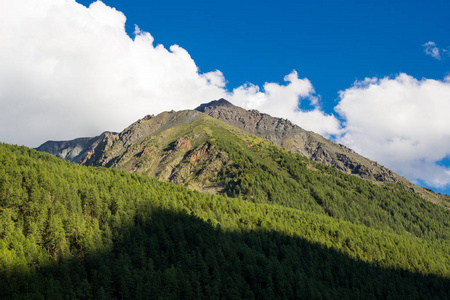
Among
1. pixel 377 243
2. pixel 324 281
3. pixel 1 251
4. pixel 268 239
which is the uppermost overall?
pixel 377 243

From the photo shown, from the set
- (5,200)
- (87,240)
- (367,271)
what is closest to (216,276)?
(87,240)

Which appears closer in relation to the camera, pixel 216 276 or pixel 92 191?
pixel 216 276

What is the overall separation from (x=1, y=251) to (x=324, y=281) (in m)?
125

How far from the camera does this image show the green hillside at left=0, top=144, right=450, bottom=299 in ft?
289

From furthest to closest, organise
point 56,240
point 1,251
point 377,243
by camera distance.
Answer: point 377,243
point 56,240
point 1,251

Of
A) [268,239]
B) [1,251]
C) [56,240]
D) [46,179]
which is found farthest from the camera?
[268,239]

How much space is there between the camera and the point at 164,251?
393 feet

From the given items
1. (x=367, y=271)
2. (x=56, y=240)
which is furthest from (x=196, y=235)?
(x=367, y=271)

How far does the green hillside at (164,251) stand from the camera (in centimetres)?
8812

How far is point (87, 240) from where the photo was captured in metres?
102

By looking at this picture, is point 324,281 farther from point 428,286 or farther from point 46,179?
point 46,179

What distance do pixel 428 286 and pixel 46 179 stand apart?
208716 mm

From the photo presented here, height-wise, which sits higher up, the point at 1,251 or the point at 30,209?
the point at 30,209

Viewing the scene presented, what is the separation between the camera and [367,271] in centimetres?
15662
